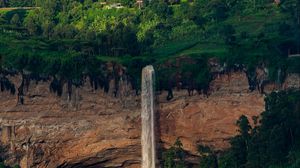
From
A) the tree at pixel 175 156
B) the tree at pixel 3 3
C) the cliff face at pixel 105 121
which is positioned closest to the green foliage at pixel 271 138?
the cliff face at pixel 105 121

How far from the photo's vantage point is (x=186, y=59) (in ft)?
79.6

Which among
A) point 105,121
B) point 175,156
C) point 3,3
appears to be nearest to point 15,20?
point 3,3

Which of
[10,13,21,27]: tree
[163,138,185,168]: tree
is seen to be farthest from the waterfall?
[10,13,21,27]: tree

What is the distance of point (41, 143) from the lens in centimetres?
2398

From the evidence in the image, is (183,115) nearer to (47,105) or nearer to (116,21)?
(47,105)

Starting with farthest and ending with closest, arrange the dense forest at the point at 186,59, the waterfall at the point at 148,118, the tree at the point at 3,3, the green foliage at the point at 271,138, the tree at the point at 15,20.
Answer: the tree at the point at 3,3 → the tree at the point at 15,20 → the waterfall at the point at 148,118 → the dense forest at the point at 186,59 → the green foliage at the point at 271,138

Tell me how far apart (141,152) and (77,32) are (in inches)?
164

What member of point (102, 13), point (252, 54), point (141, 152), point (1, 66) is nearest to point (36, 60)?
point (1, 66)

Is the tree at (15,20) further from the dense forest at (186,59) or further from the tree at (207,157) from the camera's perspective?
the tree at (207,157)

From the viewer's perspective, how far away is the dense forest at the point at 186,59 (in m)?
23.6

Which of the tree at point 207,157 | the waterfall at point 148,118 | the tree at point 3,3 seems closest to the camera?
the tree at point 207,157

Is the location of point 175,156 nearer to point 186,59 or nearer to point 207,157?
point 207,157

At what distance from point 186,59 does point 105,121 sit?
2049 mm

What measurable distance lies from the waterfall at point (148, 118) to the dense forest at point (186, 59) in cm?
18
